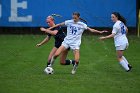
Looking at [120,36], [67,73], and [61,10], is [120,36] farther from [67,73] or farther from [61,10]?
[61,10]

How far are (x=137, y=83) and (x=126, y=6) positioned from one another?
1985cm

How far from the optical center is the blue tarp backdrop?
33781 millimetres

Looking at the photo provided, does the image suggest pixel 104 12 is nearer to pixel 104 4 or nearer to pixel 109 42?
pixel 104 4

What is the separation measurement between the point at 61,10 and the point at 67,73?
1772 centimetres

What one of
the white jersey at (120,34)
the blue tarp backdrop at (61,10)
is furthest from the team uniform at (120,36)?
the blue tarp backdrop at (61,10)

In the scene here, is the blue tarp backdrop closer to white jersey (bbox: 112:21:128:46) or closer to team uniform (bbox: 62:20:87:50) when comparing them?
white jersey (bbox: 112:21:128:46)

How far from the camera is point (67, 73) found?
16.5 m

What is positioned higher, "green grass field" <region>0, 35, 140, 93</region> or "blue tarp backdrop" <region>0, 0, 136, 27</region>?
"blue tarp backdrop" <region>0, 0, 136, 27</region>

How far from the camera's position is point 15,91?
13.0 m

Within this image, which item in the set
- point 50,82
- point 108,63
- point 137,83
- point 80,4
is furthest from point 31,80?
point 80,4

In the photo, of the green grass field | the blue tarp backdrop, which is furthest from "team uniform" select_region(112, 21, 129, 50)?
the blue tarp backdrop

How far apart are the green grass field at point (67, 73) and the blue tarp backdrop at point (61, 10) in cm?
774

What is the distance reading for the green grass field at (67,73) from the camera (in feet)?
44.2

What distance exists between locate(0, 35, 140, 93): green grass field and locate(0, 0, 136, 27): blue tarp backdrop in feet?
25.4
